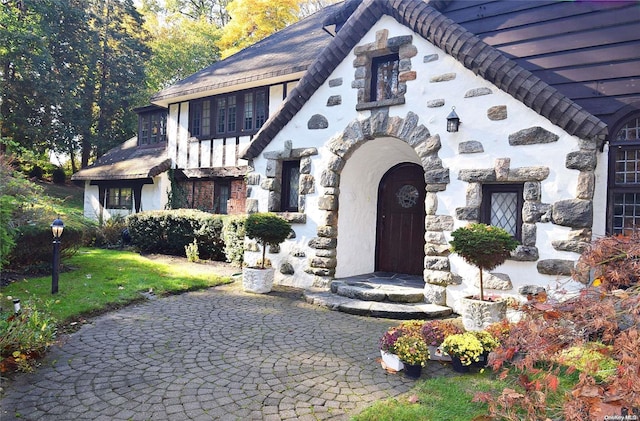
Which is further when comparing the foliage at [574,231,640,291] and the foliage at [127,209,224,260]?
the foliage at [127,209,224,260]

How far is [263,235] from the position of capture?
7.90m

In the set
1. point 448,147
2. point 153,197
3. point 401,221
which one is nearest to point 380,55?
point 448,147

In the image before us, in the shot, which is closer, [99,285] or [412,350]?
[412,350]

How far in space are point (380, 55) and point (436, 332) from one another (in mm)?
5463

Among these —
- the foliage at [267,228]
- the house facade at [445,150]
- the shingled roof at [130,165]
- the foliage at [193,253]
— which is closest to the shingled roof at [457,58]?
the house facade at [445,150]

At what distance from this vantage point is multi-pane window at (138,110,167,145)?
55.2ft

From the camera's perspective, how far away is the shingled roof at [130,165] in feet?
49.2

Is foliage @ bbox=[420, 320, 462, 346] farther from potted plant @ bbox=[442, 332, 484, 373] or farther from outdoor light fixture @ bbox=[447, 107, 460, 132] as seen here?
outdoor light fixture @ bbox=[447, 107, 460, 132]

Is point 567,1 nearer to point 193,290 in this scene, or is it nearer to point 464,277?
point 464,277

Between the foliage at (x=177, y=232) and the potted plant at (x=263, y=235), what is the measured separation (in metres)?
3.39

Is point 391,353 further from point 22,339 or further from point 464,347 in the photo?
point 22,339

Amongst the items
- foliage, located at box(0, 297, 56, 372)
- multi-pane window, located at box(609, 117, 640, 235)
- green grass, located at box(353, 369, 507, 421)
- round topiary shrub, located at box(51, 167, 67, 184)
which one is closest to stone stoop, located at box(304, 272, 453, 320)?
green grass, located at box(353, 369, 507, 421)

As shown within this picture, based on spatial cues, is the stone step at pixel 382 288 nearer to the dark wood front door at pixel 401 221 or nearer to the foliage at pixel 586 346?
the dark wood front door at pixel 401 221

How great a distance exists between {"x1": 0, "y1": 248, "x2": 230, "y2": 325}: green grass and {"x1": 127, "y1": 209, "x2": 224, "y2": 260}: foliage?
140cm
